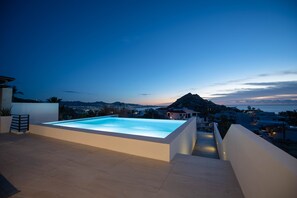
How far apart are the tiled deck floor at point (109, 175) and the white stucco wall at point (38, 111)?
17.7 feet

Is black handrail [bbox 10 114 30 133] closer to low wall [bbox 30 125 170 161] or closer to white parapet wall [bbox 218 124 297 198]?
low wall [bbox 30 125 170 161]

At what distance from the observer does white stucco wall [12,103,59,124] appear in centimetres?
752

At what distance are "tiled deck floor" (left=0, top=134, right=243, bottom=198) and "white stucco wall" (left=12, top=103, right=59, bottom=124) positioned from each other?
5404 millimetres

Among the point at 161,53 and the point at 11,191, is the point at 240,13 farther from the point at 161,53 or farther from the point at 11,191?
the point at 11,191

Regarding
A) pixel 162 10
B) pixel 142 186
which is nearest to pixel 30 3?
pixel 162 10

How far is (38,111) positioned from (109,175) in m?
8.43

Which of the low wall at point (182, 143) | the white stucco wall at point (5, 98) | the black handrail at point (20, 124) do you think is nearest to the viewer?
the low wall at point (182, 143)

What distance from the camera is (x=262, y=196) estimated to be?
4.28ft

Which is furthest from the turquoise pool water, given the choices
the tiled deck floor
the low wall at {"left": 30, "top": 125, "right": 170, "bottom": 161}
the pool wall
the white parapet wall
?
the white parapet wall

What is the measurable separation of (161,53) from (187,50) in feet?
6.97

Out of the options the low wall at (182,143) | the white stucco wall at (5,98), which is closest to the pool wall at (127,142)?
the low wall at (182,143)

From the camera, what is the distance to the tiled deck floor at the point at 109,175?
189 cm

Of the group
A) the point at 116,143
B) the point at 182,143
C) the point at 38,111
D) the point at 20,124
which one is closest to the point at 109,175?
the point at 116,143

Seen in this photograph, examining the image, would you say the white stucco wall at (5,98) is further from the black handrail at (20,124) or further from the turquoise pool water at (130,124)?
the turquoise pool water at (130,124)
